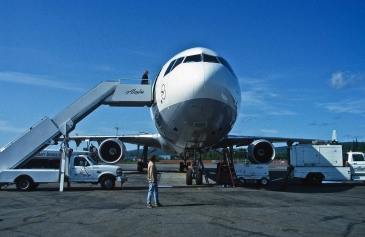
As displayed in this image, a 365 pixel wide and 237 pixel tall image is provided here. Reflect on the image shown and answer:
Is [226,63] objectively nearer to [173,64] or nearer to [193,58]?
[193,58]

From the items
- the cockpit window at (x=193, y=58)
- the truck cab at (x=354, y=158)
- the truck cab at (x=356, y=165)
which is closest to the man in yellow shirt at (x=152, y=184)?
the cockpit window at (x=193, y=58)

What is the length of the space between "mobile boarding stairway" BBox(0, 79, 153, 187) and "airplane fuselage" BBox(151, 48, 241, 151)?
228 centimetres

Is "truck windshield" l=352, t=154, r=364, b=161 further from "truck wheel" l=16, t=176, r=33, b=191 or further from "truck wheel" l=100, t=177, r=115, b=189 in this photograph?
"truck wheel" l=16, t=176, r=33, b=191

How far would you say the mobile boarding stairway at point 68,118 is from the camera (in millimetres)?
15203

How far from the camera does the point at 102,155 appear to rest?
757 inches

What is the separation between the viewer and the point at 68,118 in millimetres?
16438

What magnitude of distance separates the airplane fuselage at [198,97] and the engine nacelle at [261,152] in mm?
4284

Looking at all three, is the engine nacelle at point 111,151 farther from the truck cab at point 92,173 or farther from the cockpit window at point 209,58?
the cockpit window at point 209,58

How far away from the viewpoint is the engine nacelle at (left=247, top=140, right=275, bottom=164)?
60.3 feet

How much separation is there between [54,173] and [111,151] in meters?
4.70

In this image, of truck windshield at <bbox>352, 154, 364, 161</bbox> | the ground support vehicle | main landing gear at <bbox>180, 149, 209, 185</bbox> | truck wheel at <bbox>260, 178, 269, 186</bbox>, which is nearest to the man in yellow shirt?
main landing gear at <bbox>180, 149, 209, 185</bbox>

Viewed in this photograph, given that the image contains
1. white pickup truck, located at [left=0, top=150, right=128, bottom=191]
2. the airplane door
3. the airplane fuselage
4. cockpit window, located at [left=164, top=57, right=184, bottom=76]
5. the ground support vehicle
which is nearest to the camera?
the airplane fuselage

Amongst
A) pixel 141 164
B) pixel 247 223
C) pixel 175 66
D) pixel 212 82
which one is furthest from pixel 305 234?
pixel 141 164

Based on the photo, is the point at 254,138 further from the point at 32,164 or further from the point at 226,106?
the point at 32,164
